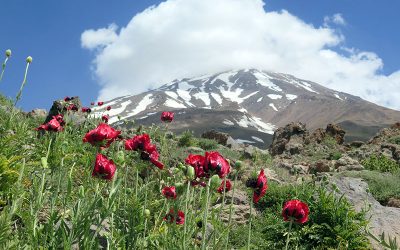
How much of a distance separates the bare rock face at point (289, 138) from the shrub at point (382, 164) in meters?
5.02

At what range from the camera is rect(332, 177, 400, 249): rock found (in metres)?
5.27

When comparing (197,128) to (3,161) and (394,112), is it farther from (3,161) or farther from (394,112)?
(3,161)

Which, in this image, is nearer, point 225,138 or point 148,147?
point 148,147

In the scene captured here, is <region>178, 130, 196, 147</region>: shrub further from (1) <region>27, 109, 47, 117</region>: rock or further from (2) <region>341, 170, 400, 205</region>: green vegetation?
(2) <region>341, 170, 400, 205</region>: green vegetation

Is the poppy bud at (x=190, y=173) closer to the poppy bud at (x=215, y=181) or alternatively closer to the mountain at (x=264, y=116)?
the poppy bud at (x=215, y=181)

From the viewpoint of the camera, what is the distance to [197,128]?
122 meters

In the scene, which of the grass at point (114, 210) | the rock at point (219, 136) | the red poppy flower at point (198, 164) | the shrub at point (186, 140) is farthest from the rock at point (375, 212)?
the rock at point (219, 136)

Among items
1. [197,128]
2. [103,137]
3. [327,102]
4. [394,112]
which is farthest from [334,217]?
[327,102]

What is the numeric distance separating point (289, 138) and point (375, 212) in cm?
1453

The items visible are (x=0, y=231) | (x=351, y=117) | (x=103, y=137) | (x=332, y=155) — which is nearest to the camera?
(x=0, y=231)

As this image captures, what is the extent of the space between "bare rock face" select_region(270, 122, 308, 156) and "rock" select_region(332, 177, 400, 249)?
1130 cm

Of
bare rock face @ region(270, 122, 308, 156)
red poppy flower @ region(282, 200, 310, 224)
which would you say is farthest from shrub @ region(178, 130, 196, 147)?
red poppy flower @ region(282, 200, 310, 224)

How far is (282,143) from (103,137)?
1758cm

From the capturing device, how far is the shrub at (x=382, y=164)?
41.3ft
